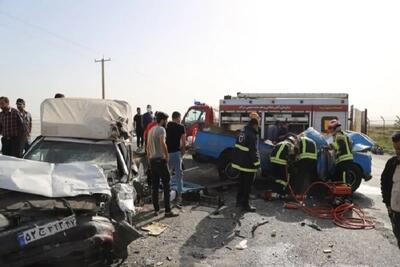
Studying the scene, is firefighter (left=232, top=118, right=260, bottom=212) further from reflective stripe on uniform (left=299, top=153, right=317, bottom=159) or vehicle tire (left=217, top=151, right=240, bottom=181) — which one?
vehicle tire (left=217, top=151, right=240, bottom=181)

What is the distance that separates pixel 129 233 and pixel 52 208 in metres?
0.96

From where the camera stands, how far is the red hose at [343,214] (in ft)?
24.3

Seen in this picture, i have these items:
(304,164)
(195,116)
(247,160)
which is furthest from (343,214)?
(195,116)

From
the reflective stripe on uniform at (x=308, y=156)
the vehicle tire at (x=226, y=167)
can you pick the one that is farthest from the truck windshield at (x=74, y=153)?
the vehicle tire at (x=226, y=167)

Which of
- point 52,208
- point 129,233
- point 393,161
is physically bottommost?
point 129,233

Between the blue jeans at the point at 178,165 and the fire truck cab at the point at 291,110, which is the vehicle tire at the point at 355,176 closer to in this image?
the fire truck cab at the point at 291,110

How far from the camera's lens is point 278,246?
20.3 ft

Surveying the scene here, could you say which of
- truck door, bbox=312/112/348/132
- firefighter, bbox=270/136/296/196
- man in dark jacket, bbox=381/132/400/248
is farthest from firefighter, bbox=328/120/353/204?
man in dark jacket, bbox=381/132/400/248

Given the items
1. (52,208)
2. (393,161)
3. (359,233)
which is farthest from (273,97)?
(52,208)

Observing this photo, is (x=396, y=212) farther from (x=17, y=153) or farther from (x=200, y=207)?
(x=17, y=153)

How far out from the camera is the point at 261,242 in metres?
6.35

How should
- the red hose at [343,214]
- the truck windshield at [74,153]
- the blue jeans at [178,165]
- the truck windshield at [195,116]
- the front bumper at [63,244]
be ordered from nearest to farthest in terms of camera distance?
the front bumper at [63,244] < the truck windshield at [74,153] < the red hose at [343,214] < the blue jeans at [178,165] < the truck windshield at [195,116]

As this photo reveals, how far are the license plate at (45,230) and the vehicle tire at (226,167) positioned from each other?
749cm

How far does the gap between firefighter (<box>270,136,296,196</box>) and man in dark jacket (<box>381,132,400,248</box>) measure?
14.7 ft
